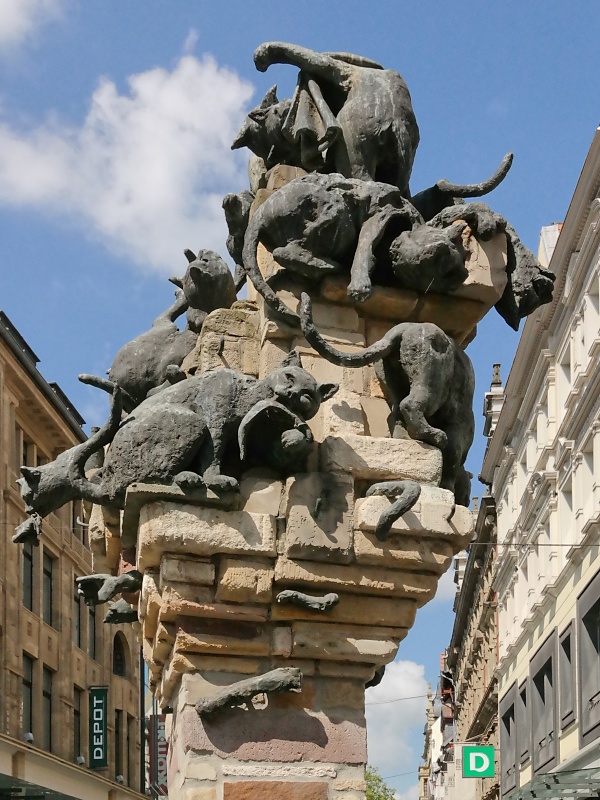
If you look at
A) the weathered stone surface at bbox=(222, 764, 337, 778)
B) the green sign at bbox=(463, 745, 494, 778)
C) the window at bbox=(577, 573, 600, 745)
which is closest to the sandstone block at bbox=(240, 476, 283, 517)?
the weathered stone surface at bbox=(222, 764, 337, 778)

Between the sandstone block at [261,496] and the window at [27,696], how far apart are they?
2980 centimetres

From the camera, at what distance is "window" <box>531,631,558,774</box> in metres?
29.9

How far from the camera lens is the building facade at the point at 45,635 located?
110 feet

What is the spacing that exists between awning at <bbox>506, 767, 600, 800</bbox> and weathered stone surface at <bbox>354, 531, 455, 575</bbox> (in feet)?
54.7

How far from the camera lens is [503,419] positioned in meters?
39.2

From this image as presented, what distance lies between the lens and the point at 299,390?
6.11m

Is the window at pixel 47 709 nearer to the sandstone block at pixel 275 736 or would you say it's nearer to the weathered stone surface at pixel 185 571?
the sandstone block at pixel 275 736

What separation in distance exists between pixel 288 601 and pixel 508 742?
35.5 meters

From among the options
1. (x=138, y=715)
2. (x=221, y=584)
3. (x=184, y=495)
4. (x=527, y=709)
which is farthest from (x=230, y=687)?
(x=138, y=715)

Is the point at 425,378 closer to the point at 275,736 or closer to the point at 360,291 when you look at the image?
the point at 360,291

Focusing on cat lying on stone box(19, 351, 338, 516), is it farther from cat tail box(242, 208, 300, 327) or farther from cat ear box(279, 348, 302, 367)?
cat tail box(242, 208, 300, 327)

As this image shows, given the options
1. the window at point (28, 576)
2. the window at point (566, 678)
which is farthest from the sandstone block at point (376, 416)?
the window at point (28, 576)

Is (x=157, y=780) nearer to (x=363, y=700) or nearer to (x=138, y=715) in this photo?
(x=138, y=715)

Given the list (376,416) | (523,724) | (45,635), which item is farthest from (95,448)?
(45,635)
